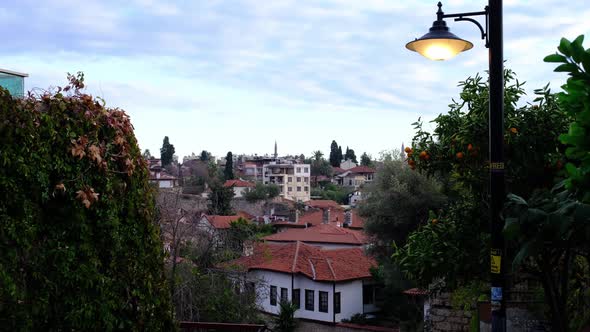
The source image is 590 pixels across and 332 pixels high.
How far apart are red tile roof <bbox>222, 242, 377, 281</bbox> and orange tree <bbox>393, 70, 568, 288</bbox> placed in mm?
23493

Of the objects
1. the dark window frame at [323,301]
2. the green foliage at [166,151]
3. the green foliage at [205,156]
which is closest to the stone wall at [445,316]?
the dark window frame at [323,301]

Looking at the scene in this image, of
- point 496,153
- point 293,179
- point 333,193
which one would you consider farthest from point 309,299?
point 293,179

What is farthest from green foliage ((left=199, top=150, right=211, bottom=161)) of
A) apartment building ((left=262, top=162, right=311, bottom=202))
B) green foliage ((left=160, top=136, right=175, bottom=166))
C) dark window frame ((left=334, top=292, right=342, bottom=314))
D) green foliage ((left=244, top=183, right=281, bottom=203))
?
dark window frame ((left=334, top=292, right=342, bottom=314))

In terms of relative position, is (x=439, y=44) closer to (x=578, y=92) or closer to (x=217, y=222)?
(x=578, y=92)

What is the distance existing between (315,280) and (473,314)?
21.6 m

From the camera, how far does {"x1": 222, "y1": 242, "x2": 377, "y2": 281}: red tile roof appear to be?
30.8 meters

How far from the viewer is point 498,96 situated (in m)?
4.66

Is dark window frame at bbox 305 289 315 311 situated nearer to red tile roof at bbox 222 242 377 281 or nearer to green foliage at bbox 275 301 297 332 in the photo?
red tile roof at bbox 222 242 377 281

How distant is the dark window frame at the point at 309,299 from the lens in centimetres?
3075

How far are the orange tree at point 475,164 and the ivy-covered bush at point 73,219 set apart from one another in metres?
2.86

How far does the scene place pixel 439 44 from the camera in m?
5.35

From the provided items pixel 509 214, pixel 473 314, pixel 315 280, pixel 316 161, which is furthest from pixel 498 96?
pixel 316 161

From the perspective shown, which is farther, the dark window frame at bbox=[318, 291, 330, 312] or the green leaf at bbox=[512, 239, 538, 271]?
the dark window frame at bbox=[318, 291, 330, 312]

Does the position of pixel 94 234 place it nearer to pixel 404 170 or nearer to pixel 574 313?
pixel 574 313
